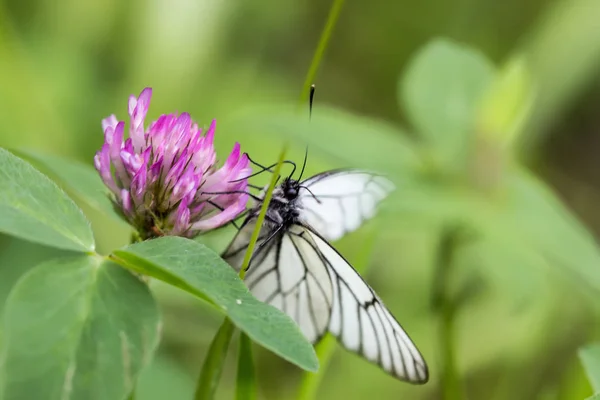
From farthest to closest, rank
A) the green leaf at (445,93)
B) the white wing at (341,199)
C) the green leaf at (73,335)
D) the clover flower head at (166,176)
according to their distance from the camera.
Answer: the green leaf at (445,93), the white wing at (341,199), the clover flower head at (166,176), the green leaf at (73,335)

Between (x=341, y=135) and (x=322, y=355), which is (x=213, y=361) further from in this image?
(x=341, y=135)

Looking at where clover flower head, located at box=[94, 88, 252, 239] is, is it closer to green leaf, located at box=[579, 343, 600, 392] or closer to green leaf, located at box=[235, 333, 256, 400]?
green leaf, located at box=[235, 333, 256, 400]

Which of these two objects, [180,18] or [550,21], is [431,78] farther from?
[550,21]

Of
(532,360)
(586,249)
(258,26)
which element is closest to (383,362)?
(586,249)

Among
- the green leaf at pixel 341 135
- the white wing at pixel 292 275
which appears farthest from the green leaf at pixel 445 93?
the white wing at pixel 292 275

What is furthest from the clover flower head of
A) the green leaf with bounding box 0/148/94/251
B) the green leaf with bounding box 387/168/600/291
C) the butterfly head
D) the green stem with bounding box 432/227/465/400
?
the green stem with bounding box 432/227/465/400

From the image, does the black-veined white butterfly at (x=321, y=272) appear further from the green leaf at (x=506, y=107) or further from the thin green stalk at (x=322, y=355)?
the green leaf at (x=506, y=107)
